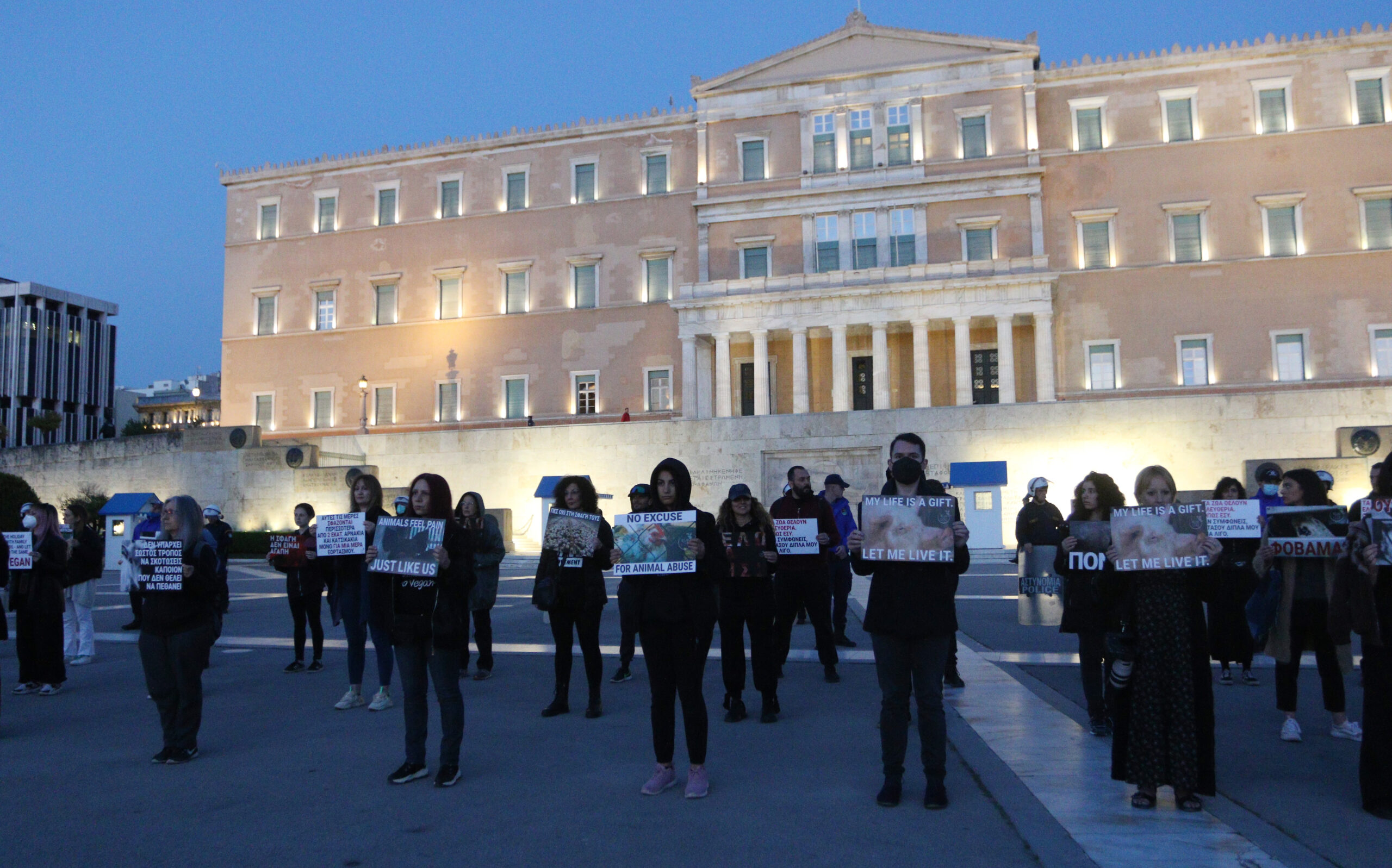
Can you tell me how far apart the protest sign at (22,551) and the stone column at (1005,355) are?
31822mm

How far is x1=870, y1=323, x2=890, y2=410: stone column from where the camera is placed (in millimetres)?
37375

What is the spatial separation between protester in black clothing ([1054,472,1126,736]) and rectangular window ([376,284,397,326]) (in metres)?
43.0

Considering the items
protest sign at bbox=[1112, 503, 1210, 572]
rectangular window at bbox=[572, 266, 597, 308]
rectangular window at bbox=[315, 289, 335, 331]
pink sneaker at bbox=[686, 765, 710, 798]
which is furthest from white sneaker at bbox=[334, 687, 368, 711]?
rectangular window at bbox=[315, 289, 335, 331]

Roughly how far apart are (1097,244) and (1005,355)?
6.75m

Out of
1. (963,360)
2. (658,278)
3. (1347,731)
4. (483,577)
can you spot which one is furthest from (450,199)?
(1347,731)

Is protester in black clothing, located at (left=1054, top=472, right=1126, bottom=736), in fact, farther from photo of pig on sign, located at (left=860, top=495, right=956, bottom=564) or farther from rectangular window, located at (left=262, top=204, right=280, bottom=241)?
rectangular window, located at (left=262, top=204, right=280, bottom=241)

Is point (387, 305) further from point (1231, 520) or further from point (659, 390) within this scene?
point (1231, 520)

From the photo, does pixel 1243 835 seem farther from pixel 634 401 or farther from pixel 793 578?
pixel 634 401

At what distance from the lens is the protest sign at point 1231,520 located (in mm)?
7312

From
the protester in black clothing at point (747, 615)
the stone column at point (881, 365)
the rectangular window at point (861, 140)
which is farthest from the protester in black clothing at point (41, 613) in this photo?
the rectangular window at point (861, 140)

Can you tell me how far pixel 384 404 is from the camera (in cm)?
4612

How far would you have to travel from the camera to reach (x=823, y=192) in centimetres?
4047

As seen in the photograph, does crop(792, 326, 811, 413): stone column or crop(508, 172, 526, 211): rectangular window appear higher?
crop(508, 172, 526, 211): rectangular window

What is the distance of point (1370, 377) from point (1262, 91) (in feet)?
38.4
